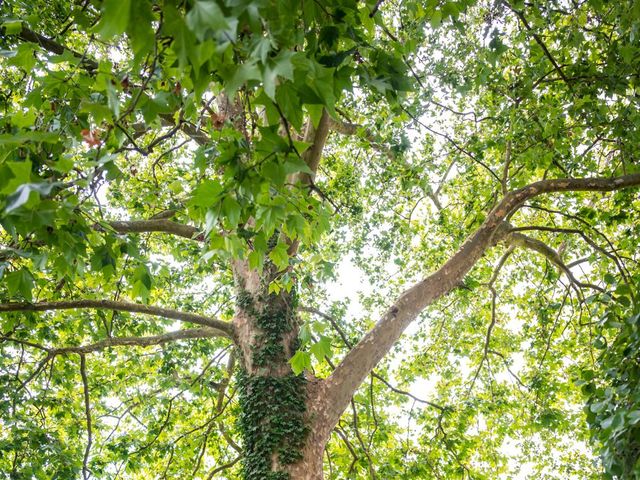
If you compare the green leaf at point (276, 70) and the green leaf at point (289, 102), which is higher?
the green leaf at point (289, 102)

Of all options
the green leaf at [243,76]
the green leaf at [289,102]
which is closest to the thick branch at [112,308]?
the green leaf at [289,102]

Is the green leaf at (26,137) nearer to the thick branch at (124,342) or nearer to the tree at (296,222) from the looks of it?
the tree at (296,222)

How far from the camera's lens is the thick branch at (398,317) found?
15.6 feet

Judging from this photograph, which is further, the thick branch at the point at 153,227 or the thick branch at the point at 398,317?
the thick branch at the point at 153,227

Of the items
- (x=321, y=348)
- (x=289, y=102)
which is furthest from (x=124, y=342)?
(x=289, y=102)

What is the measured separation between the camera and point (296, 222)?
2.19 meters

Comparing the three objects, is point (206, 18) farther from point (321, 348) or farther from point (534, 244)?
point (534, 244)

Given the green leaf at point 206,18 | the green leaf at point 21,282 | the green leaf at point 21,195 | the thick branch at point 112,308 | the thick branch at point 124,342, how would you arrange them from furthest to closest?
the thick branch at point 124,342 < the thick branch at point 112,308 < the green leaf at point 21,282 < the green leaf at point 21,195 < the green leaf at point 206,18

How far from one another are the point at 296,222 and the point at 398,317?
2.96 metres

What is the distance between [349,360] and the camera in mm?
4855

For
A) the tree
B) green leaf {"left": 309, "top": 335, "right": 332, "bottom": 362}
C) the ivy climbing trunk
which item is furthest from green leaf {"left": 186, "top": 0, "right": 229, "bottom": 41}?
the ivy climbing trunk

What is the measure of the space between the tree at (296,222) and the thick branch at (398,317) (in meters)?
0.02

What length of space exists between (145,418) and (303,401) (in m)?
3.22

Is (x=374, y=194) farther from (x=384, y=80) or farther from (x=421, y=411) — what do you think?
(x=384, y=80)
